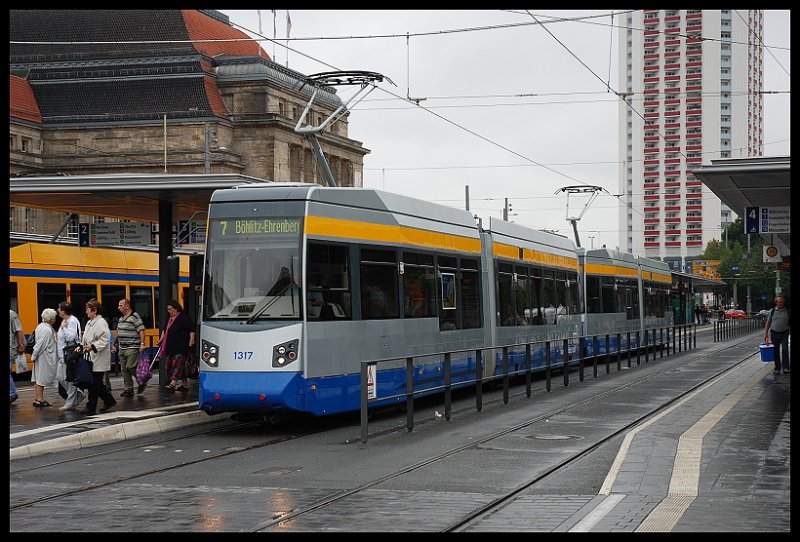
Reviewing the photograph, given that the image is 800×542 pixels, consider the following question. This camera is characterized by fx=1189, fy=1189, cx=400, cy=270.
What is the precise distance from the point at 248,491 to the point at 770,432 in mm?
7247

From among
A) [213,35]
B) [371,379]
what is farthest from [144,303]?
[213,35]

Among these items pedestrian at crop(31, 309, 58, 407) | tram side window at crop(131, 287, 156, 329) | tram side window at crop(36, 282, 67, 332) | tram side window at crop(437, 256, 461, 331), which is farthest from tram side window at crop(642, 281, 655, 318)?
pedestrian at crop(31, 309, 58, 407)

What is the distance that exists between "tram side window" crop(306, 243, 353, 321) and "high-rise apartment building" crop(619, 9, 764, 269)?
5590 inches

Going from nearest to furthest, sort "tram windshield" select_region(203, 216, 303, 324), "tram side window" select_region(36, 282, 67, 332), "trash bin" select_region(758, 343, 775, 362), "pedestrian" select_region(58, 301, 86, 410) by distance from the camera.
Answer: "tram windshield" select_region(203, 216, 303, 324) < "pedestrian" select_region(58, 301, 86, 410) < "trash bin" select_region(758, 343, 775, 362) < "tram side window" select_region(36, 282, 67, 332)

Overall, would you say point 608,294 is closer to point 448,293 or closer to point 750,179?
point 750,179

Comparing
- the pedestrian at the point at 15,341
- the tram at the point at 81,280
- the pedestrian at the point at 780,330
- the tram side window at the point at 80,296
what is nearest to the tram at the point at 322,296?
the pedestrian at the point at 15,341

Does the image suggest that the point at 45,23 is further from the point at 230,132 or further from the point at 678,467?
the point at 678,467

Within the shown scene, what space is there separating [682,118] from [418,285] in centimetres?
14878

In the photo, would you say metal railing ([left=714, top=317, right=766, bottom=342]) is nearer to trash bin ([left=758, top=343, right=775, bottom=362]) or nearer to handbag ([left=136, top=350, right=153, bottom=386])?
trash bin ([left=758, top=343, right=775, bottom=362])

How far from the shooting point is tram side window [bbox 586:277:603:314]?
33.0m

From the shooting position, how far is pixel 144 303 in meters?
33.3

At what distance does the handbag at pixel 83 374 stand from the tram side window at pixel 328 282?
12.9 ft

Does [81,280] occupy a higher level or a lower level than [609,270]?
lower

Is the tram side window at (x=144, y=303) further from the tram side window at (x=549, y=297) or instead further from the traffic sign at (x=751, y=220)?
the traffic sign at (x=751, y=220)
